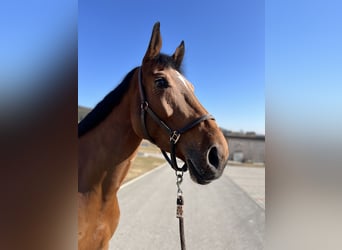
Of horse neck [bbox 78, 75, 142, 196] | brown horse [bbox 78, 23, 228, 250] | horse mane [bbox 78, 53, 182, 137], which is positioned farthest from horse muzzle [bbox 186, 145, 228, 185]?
horse mane [bbox 78, 53, 182, 137]

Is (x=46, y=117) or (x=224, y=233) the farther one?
(x=224, y=233)

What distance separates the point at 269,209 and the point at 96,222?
45.1 inches

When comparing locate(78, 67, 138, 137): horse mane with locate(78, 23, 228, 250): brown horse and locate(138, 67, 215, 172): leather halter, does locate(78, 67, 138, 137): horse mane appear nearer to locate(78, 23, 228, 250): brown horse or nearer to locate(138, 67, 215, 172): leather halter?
locate(78, 23, 228, 250): brown horse

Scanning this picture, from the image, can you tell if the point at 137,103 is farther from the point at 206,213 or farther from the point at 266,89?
the point at 206,213

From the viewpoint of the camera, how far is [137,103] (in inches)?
64.8

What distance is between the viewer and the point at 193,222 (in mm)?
4793

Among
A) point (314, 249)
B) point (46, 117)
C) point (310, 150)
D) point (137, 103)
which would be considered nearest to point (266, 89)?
point (310, 150)

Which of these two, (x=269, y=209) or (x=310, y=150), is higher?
(x=310, y=150)

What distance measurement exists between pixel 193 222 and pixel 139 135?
373cm

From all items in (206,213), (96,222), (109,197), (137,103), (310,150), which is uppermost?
(137,103)

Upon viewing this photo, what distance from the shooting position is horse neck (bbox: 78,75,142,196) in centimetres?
156

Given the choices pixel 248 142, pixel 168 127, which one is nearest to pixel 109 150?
pixel 168 127

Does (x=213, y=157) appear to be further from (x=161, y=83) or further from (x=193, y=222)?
(x=193, y=222)

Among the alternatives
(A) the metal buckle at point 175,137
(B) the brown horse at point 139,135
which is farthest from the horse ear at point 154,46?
(A) the metal buckle at point 175,137
